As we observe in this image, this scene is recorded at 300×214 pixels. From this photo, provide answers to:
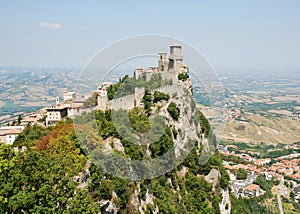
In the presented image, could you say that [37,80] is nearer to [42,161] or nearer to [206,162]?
[206,162]

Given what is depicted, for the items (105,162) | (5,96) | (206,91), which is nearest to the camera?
(105,162)

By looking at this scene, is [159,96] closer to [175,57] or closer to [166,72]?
[166,72]

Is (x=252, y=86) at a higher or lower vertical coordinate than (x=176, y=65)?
lower

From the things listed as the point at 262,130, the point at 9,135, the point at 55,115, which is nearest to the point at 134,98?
the point at 55,115

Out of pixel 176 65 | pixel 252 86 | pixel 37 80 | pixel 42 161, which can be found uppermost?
pixel 176 65

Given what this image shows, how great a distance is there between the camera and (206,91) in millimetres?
16781

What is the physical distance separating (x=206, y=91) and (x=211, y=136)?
593 cm

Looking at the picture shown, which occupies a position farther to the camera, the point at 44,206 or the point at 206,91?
the point at 206,91

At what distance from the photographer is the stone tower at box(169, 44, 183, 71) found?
70.1ft

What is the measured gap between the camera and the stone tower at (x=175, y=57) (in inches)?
842

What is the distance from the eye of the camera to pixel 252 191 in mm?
33844

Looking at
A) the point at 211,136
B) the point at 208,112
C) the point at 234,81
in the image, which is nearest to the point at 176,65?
the point at 208,112

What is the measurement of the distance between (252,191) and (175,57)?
1908 cm

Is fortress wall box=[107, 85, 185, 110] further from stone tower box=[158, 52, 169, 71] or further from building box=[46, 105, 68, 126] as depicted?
building box=[46, 105, 68, 126]
